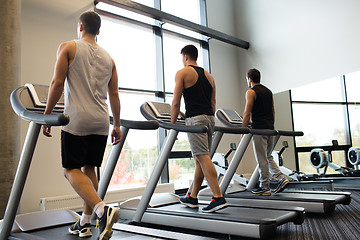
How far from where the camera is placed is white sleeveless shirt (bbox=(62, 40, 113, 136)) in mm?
1930

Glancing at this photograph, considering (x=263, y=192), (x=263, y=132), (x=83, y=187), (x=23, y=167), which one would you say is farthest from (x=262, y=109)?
(x=23, y=167)

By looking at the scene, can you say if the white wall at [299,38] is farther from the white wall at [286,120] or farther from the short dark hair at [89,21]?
the short dark hair at [89,21]

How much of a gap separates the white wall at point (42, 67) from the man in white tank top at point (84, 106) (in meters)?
2.16

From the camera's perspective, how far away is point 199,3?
707 cm

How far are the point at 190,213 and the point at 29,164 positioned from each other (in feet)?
4.68

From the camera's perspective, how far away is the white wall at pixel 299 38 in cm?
560

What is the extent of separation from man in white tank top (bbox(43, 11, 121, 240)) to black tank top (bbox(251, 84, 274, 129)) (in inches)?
81.2

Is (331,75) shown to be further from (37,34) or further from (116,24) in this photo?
(37,34)

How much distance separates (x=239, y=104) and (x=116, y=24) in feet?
11.2

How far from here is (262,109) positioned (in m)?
3.73

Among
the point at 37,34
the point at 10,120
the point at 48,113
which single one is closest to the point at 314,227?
the point at 48,113

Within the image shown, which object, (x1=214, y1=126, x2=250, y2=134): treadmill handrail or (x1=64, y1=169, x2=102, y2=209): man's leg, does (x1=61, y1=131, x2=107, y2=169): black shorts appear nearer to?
(x1=64, y1=169, x2=102, y2=209): man's leg

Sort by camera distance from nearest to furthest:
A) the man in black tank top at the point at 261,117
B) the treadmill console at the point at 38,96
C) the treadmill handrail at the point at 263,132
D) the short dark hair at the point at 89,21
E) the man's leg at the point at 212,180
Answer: the short dark hair at the point at 89,21
the treadmill console at the point at 38,96
the man's leg at the point at 212,180
the treadmill handrail at the point at 263,132
the man in black tank top at the point at 261,117

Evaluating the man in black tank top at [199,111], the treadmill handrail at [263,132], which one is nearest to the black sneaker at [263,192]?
the treadmill handrail at [263,132]
